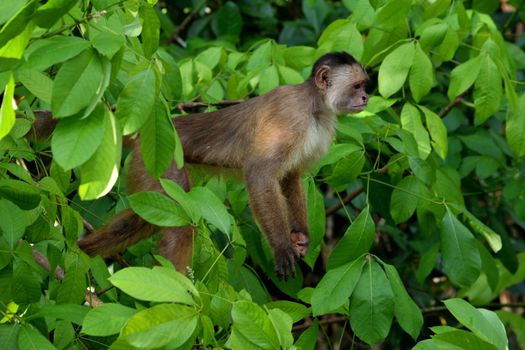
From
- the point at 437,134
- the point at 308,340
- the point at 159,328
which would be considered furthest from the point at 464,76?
the point at 159,328

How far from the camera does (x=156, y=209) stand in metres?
3.96

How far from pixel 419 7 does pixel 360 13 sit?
1034 millimetres

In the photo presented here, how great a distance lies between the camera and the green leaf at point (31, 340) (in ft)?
11.9

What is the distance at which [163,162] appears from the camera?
10.9 feet

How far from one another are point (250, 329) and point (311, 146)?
2975 millimetres

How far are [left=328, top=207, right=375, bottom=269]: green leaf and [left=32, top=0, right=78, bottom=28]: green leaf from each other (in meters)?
2.40

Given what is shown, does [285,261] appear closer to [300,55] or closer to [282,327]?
[300,55]

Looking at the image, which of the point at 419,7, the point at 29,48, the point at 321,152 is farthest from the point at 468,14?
the point at 29,48

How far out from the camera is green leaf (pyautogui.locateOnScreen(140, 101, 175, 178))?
332 cm

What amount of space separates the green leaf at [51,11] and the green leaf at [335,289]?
78.9 inches

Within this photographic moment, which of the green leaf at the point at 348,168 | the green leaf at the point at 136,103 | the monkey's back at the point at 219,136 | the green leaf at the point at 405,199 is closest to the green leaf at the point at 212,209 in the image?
the green leaf at the point at 136,103

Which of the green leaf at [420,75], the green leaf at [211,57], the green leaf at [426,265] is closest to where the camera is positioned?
the green leaf at [420,75]

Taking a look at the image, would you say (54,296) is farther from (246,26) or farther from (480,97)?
(246,26)

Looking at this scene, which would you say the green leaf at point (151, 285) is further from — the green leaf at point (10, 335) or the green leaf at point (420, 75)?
the green leaf at point (420, 75)
